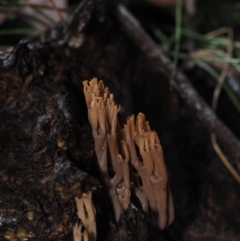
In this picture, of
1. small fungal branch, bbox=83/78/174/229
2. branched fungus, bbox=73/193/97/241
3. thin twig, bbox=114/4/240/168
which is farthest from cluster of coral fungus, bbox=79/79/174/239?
thin twig, bbox=114/4/240/168

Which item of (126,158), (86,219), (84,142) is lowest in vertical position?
(86,219)

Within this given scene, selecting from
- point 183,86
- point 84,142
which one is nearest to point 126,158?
point 84,142

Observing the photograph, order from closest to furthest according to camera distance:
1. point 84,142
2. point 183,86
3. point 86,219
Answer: point 86,219
point 84,142
point 183,86

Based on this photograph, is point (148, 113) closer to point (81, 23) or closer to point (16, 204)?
point (81, 23)

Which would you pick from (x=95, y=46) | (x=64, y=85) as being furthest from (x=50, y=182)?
(x=95, y=46)

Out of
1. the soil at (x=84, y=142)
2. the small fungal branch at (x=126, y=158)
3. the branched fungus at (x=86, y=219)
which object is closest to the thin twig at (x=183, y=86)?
the soil at (x=84, y=142)

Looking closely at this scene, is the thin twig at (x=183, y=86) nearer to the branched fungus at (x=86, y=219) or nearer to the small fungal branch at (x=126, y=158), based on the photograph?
the small fungal branch at (x=126, y=158)

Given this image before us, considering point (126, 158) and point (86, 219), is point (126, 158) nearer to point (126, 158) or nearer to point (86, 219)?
point (126, 158)

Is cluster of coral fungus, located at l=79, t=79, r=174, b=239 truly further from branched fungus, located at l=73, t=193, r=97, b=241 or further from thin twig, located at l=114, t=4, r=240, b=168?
thin twig, located at l=114, t=4, r=240, b=168
